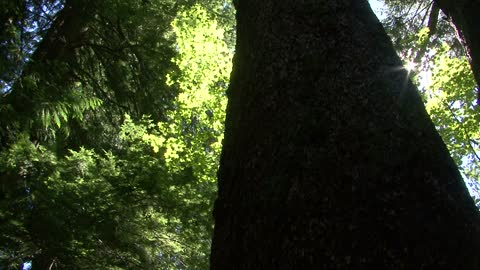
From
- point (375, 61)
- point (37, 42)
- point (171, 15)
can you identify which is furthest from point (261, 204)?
point (171, 15)

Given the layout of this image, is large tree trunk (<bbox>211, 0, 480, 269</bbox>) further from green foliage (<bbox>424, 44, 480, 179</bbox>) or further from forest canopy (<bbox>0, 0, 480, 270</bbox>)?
green foliage (<bbox>424, 44, 480, 179</bbox>)

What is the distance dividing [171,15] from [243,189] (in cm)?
1122

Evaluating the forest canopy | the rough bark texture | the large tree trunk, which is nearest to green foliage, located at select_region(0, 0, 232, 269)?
the forest canopy

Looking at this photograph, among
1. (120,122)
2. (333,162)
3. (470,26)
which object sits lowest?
(333,162)

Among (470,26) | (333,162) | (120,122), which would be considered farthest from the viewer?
(120,122)

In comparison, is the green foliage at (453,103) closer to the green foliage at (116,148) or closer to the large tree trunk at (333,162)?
the green foliage at (116,148)

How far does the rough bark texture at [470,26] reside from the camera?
4.86 m

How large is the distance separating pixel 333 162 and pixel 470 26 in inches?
173

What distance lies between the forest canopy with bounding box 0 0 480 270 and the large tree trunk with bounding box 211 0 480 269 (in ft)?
17.4

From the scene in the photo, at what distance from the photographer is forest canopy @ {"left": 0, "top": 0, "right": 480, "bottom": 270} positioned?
7.08 m

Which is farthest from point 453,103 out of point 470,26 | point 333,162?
point 333,162

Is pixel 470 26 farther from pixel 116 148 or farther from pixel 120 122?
pixel 116 148

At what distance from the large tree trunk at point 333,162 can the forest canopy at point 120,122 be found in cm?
531

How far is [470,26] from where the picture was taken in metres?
4.93
